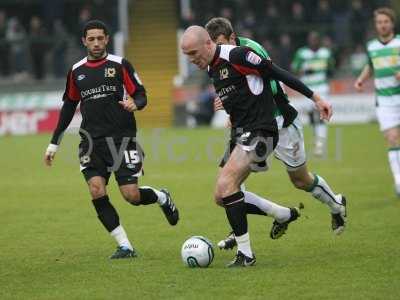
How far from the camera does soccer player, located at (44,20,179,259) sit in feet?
29.4

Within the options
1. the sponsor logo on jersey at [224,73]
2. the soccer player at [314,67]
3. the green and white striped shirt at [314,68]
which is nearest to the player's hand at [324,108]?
the sponsor logo on jersey at [224,73]

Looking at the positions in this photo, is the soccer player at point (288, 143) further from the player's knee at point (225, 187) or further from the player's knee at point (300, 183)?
the player's knee at point (225, 187)

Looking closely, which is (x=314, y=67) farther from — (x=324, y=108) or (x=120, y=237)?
(x=324, y=108)

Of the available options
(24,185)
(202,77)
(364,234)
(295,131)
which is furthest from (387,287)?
(202,77)

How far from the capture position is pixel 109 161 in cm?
900

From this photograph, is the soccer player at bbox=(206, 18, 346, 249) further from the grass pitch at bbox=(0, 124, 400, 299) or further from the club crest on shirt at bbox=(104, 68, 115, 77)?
the club crest on shirt at bbox=(104, 68, 115, 77)

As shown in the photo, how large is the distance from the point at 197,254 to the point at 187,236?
1.94 metres

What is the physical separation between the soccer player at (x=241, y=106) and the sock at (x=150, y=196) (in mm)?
1155

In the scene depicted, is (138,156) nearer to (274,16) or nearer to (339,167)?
(339,167)

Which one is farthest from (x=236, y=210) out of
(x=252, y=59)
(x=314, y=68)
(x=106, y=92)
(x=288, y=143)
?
(x=314, y=68)

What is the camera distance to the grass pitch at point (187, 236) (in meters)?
7.34

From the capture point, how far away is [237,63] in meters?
8.19

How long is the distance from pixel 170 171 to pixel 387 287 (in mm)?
A: 11137

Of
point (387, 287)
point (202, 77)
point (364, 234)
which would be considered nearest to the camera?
point (387, 287)
